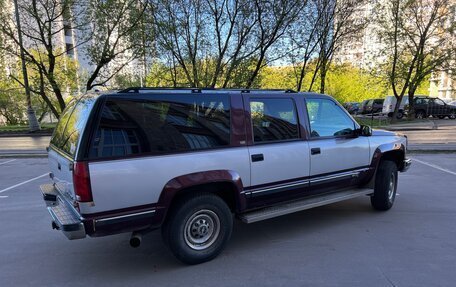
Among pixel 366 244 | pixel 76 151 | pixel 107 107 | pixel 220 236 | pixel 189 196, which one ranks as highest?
pixel 107 107

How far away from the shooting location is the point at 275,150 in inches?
167

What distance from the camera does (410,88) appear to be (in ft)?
85.7

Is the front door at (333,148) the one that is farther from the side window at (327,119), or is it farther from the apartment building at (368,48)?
the apartment building at (368,48)

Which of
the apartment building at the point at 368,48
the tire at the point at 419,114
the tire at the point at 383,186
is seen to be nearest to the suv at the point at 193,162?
the tire at the point at 383,186

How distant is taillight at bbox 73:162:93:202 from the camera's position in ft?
10.3

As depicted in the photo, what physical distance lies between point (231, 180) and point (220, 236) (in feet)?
2.21

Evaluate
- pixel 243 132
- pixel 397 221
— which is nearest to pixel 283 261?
pixel 243 132

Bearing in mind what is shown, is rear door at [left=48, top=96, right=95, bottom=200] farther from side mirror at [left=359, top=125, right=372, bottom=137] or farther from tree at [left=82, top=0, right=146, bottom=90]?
tree at [left=82, top=0, right=146, bottom=90]

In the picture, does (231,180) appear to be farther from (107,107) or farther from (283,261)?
(107,107)

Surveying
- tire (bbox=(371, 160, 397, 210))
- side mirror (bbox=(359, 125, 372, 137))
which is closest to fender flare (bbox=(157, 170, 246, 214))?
side mirror (bbox=(359, 125, 372, 137))

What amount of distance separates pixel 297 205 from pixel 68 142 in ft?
9.34

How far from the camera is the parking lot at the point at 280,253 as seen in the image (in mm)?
3510

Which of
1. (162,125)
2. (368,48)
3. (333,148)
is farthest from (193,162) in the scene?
(368,48)

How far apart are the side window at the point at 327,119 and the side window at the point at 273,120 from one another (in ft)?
1.10
